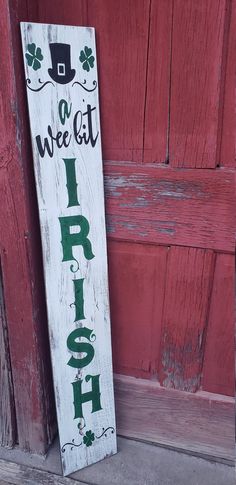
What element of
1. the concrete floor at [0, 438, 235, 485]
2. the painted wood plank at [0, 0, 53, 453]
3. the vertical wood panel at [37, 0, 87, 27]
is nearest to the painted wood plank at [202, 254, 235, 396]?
the concrete floor at [0, 438, 235, 485]

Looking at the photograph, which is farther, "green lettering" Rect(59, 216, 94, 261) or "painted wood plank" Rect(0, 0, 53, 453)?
"green lettering" Rect(59, 216, 94, 261)

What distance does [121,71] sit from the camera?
4.33ft

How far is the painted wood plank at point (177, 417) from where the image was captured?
158cm

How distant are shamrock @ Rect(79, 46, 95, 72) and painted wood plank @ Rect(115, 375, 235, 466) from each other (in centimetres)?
109

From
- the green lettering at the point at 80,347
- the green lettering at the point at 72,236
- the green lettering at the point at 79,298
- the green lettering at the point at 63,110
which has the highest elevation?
the green lettering at the point at 63,110

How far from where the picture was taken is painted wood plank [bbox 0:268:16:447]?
1498mm

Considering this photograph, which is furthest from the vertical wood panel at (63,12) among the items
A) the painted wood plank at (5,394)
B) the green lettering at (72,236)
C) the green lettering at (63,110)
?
the painted wood plank at (5,394)

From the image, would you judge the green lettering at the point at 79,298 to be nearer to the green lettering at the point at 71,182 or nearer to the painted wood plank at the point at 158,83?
the green lettering at the point at 71,182

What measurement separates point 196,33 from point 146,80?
185 millimetres

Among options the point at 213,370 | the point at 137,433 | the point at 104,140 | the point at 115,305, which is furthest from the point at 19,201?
the point at 137,433

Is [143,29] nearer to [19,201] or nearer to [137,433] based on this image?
[19,201]

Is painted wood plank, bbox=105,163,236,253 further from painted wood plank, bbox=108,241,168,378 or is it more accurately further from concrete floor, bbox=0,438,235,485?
concrete floor, bbox=0,438,235,485

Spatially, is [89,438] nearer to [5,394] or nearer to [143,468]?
[143,468]

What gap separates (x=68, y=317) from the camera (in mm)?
1444
